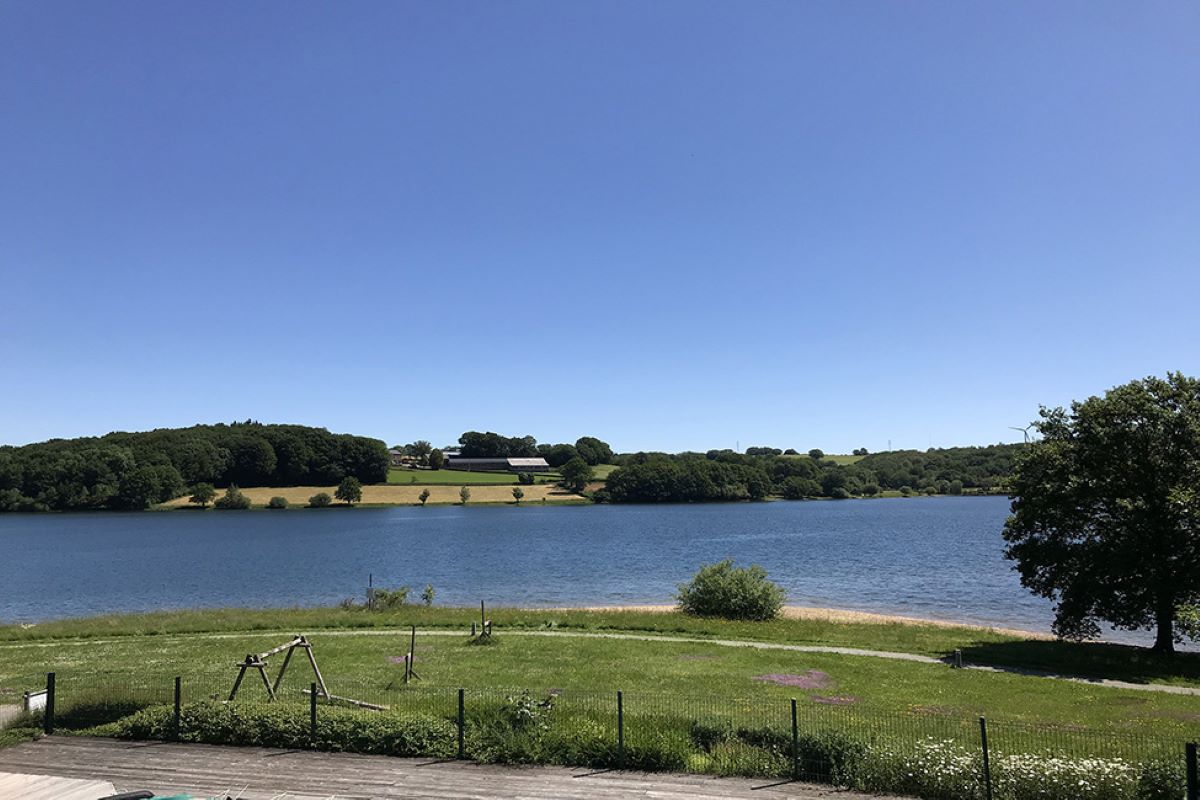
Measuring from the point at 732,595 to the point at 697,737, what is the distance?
25.2m

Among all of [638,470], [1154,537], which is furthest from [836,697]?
[638,470]

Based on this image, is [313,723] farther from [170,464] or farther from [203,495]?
[170,464]

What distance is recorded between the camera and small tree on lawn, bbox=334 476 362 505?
495ft

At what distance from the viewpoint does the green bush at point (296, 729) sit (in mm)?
13984

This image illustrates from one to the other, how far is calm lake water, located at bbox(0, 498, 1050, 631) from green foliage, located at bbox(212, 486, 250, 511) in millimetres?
Result: 11797

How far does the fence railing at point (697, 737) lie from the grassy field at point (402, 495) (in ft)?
452

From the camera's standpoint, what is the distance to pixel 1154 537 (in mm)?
27938

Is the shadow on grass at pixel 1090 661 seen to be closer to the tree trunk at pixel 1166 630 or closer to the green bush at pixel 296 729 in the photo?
the tree trunk at pixel 1166 630

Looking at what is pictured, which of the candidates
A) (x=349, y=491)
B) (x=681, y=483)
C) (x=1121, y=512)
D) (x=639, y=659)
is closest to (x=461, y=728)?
(x=639, y=659)

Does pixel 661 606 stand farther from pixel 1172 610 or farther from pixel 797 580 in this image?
pixel 1172 610

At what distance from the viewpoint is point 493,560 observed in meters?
72.9

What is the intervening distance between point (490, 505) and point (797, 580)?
4186 inches

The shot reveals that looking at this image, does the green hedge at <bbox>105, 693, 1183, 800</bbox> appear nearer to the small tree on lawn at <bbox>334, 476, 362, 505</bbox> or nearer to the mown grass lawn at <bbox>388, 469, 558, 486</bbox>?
the small tree on lawn at <bbox>334, 476, 362, 505</bbox>

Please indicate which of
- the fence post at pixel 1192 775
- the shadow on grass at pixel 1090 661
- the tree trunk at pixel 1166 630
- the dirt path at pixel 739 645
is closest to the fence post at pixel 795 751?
the fence post at pixel 1192 775
